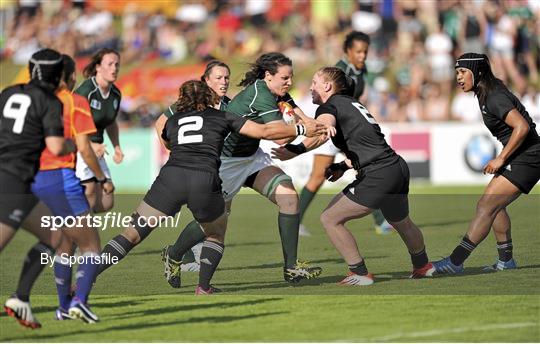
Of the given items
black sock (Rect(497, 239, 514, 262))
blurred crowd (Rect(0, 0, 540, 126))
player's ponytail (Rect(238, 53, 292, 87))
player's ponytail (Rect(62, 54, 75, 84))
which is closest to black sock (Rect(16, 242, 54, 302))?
player's ponytail (Rect(62, 54, 75, 84))

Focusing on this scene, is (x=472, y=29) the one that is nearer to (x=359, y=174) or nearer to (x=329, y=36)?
(x=329, y=36)

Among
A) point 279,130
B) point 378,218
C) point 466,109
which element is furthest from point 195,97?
point 466,109

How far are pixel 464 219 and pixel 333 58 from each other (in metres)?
11.5

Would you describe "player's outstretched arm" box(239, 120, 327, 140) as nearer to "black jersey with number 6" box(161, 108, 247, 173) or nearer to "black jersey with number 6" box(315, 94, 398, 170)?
"black jersey with number 6" box(161, 108, 247, 173)

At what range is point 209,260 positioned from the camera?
1138 cm

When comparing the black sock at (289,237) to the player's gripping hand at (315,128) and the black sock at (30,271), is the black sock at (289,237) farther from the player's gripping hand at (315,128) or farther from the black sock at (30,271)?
the black sock at (30,271)

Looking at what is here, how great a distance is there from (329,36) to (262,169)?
18090 mm

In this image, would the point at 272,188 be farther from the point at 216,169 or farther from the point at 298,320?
the point at 298,320

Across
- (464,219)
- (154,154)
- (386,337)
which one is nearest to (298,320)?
(386,337)

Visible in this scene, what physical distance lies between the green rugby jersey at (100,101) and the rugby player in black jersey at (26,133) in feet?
14.2

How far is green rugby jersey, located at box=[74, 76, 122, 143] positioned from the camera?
13.6 m

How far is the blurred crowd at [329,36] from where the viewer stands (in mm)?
27922

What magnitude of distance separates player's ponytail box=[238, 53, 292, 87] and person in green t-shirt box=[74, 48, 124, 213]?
1.65 metres

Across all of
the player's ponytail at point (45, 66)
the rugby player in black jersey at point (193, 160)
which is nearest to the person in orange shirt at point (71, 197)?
the player's ponytail at point (45, 66)
